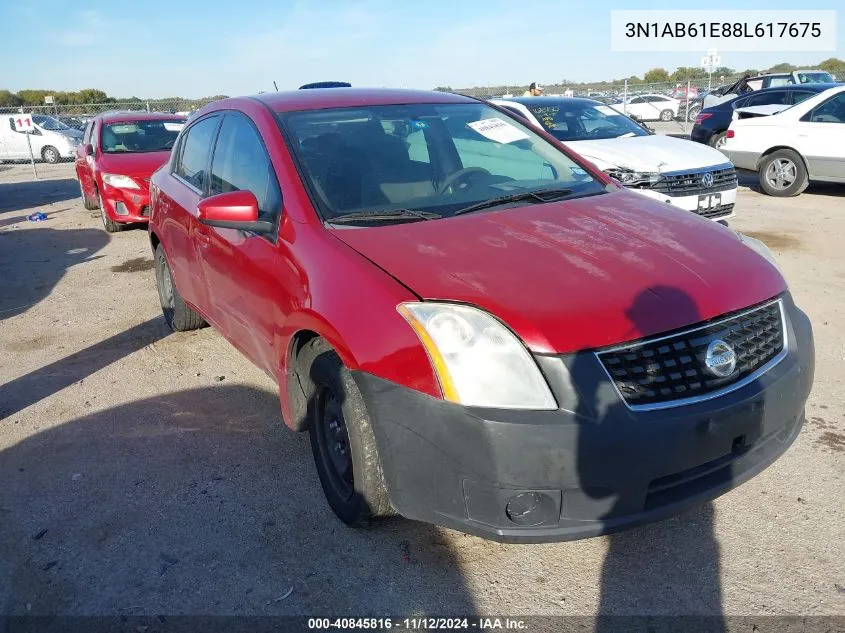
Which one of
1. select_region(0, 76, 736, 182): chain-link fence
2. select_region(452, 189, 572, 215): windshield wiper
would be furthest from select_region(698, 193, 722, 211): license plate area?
select_region(0, 76, 736, 182): chain-link fence

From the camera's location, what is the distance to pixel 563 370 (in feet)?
7.23

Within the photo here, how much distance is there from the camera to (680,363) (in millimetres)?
2328

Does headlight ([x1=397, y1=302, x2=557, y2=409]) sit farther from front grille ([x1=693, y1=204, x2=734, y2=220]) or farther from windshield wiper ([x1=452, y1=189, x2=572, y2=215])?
front grille ([x1=693, y1=204, x2=734, y2=220])

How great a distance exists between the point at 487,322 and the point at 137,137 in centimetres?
1001

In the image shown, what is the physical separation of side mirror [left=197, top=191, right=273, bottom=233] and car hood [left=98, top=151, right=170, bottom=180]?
7.01 m

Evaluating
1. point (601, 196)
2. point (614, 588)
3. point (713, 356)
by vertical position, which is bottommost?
point (614, 588)

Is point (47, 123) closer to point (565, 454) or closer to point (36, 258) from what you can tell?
point (36, 258)

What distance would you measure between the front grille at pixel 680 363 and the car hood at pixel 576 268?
0.15ft

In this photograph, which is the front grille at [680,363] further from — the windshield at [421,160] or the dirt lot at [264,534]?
the windshield at [421,160]

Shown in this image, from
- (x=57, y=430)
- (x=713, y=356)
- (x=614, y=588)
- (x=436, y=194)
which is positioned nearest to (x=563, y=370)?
(x=713, y=356)

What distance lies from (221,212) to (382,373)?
1227 mm

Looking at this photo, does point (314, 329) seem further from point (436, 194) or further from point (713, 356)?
point (713, 356)

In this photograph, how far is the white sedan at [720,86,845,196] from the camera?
9.87 m

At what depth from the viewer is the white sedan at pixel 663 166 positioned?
23.3 ft
